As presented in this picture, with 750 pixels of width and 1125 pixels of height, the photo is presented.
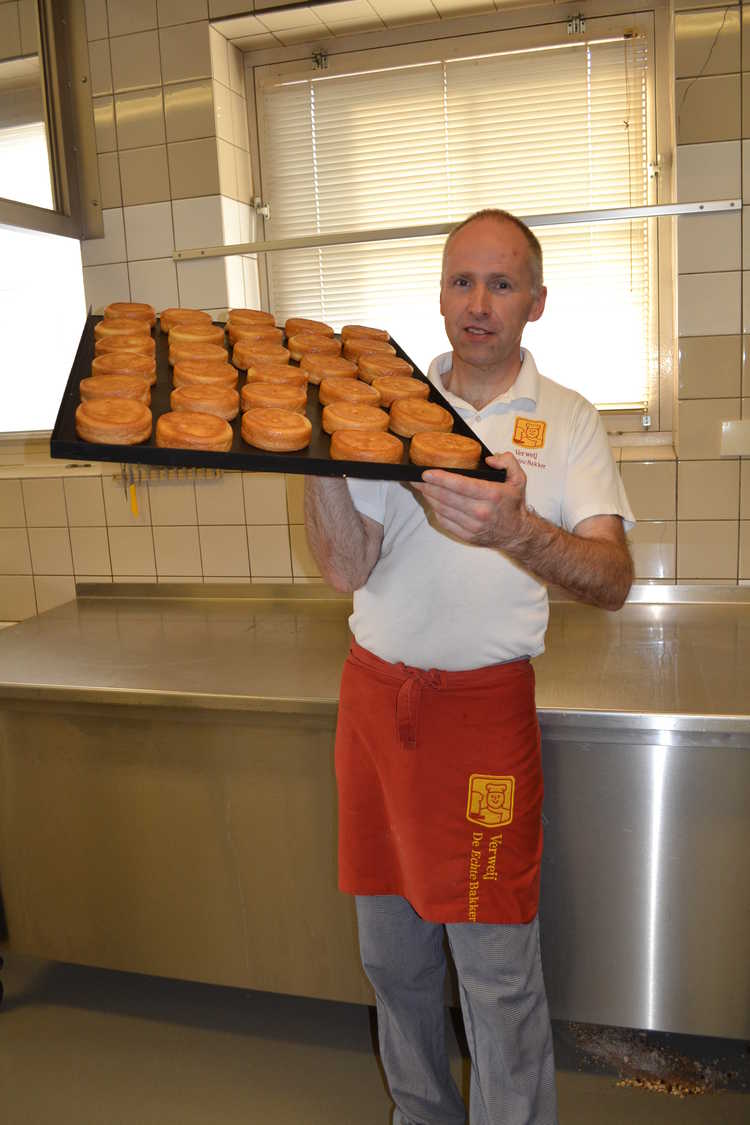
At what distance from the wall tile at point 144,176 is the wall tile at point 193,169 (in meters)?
0.02

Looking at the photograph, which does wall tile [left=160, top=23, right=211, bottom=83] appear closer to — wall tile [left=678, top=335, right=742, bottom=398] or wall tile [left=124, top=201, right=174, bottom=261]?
wall tile [left=124, top=201, right=174, bottom=261]

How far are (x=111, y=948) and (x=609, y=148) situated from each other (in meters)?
2.12

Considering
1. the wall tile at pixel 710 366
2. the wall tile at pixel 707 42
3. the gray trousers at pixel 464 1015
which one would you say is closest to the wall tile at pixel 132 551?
the gray trousers at pixel 464 1015

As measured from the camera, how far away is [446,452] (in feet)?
3.41

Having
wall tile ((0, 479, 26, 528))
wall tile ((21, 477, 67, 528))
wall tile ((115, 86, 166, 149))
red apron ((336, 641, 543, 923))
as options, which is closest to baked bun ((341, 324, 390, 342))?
red apron ((336, 641, 543, 923))

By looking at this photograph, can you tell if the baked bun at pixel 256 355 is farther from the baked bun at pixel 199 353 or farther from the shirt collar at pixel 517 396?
the shirt collar at pixel 517 396

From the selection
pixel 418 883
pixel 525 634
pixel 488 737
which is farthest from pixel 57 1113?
pixel 525 634

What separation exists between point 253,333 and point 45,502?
137 centimetres

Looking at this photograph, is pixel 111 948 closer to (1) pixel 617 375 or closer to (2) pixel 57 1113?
(2) pixel 57 1113

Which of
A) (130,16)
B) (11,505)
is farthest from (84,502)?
(130,16)

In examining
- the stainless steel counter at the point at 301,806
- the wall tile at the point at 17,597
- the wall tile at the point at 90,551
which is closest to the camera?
the stainless steel counter at the point at 301,806

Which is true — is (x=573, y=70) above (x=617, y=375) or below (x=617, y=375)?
above

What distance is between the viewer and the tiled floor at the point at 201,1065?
1.59 metres

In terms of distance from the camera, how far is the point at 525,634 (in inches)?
50.5
